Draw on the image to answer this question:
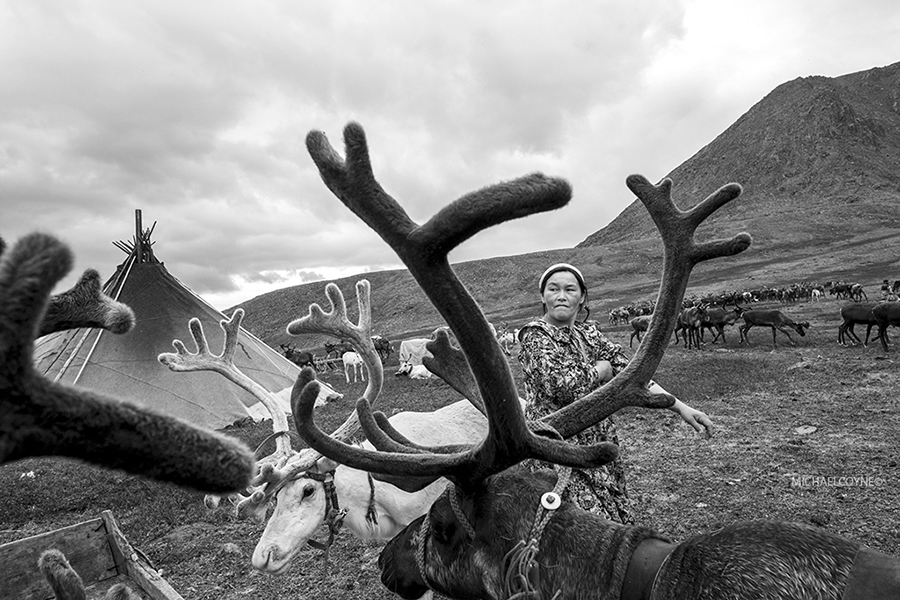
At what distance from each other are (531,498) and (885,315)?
1875cm

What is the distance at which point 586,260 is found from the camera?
7488cm

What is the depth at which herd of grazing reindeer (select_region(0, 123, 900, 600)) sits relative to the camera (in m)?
0.70

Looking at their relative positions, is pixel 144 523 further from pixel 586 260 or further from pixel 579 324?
pixel 586 260

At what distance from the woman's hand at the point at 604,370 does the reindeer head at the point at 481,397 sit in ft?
1.62

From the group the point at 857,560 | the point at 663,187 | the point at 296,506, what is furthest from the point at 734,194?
the point at 296,506

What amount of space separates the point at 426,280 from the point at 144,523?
6.70 m

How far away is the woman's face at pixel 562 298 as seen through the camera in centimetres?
331

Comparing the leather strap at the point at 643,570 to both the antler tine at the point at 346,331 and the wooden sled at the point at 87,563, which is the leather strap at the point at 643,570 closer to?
the antler tine at the point at 346,331

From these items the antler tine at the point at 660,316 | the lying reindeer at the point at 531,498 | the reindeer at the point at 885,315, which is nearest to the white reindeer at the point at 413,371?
the reindeer at the point at 885,315

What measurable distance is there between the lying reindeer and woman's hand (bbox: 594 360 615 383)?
48 cm

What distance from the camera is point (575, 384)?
10.2ft

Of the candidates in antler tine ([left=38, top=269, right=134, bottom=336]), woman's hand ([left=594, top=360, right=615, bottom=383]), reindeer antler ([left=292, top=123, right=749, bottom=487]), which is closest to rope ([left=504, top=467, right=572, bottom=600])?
reindeer antler ([left=292, top=123, right=749, bottom=487])

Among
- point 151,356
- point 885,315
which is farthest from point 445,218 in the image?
point 885,315

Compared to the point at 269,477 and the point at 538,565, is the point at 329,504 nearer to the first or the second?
the point at 269,477
